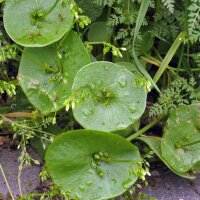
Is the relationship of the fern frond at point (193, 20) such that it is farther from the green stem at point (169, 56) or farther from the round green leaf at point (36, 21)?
the round green leaf at point (36, 21)

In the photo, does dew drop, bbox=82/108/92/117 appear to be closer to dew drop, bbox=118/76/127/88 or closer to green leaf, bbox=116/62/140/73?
dew drop, bbox=118/76/127/88

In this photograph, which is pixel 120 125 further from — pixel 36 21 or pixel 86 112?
pixel 36 21

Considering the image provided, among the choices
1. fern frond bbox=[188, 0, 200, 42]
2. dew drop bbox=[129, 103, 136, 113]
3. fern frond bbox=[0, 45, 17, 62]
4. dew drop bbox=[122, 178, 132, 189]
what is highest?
fern frond bbox=[188, 0, 200, 42]

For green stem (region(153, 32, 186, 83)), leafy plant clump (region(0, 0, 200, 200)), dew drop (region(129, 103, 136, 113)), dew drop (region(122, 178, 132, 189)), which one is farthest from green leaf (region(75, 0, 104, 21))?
dew drop (region(122, 178, 132, 189))

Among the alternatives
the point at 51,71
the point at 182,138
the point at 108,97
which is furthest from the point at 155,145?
the point at 51,71

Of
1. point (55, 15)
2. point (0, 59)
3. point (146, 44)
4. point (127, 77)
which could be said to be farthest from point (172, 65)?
point (0, 59)

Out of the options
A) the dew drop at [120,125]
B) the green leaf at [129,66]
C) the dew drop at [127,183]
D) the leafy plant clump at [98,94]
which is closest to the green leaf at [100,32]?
the leafy plant clump at [98,94]
